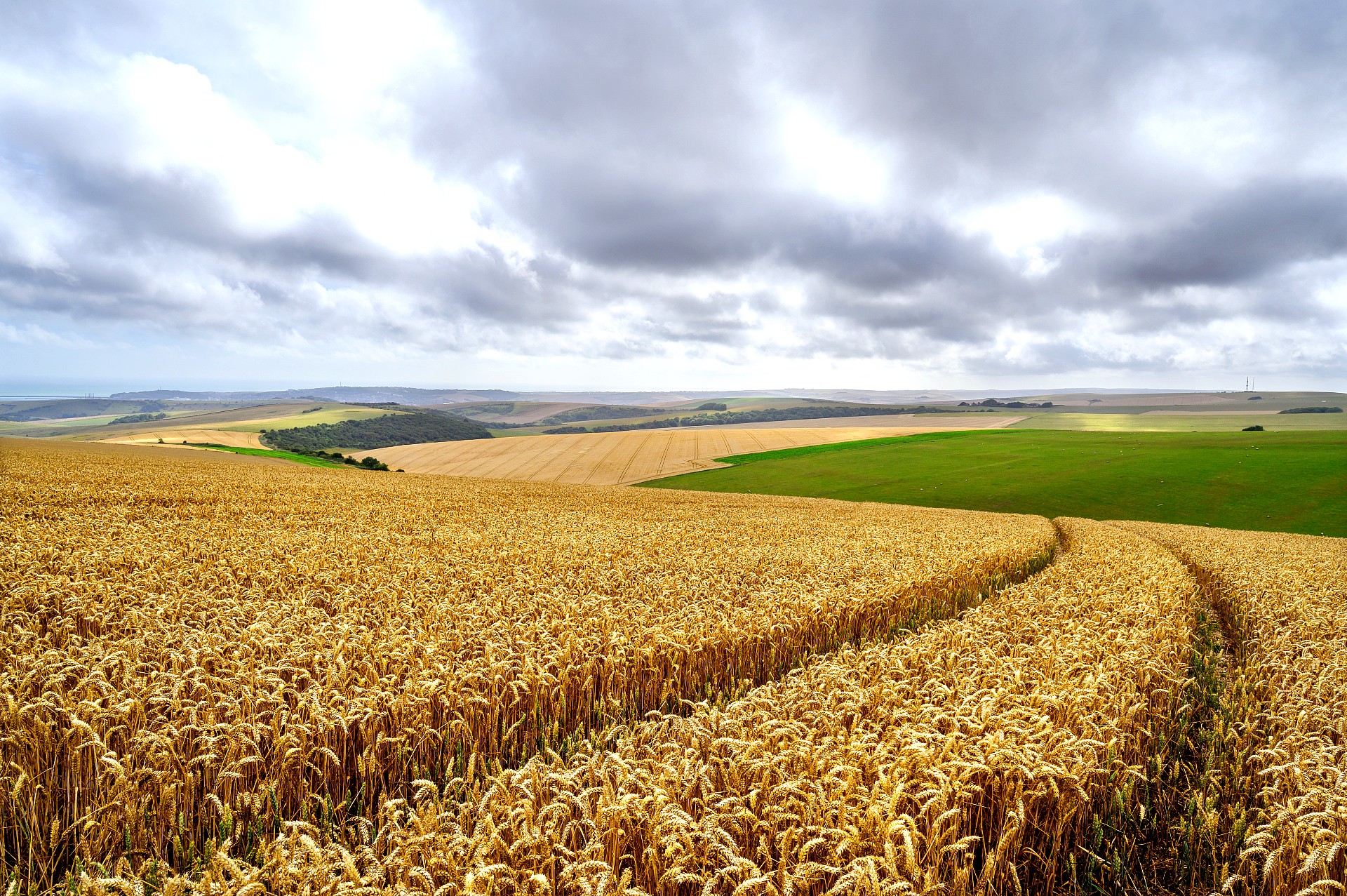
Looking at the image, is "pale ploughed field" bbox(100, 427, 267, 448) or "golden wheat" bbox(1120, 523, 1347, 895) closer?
"golden wheat" bbox(1120, 523, 1347, 895)

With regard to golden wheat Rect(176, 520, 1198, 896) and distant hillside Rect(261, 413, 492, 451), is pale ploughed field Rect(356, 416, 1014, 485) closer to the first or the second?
distant hillside Rect(261, 413, 492, 451)

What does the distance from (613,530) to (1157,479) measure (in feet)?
161

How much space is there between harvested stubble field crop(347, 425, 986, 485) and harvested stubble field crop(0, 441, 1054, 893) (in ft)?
134

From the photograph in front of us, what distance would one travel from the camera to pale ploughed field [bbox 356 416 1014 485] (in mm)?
61562

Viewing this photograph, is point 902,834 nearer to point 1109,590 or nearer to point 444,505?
point 1109,590

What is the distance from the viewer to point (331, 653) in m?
4.78

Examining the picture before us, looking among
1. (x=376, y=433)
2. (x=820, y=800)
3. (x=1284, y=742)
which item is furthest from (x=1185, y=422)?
(x=376, y=433)

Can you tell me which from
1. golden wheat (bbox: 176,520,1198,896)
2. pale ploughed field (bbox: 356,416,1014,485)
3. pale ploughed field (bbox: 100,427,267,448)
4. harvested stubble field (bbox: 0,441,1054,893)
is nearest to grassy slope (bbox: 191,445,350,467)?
pale ploughed field (bbox: 100,427,267,448)

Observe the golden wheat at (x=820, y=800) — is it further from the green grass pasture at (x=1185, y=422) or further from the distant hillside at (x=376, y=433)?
the green grass pasture at (x=1185, y=422)

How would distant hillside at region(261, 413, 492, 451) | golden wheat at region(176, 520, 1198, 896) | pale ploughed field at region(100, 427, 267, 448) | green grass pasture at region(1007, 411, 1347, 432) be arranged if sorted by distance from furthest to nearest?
green grass pasture at region(1007, 411, 1347, 432) < distant hillside at region(261, 413, 492, 451) < pale ploughed field at region(100, 427, 267, 448) < golden wheat at region(176, 520, 1198, 896)

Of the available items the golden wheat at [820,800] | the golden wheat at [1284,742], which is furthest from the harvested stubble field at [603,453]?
the golden wheat at [820,800]

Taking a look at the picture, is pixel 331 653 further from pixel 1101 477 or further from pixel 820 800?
pixel 1101 477

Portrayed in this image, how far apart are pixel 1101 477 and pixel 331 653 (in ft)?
181

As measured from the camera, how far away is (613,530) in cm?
1335
